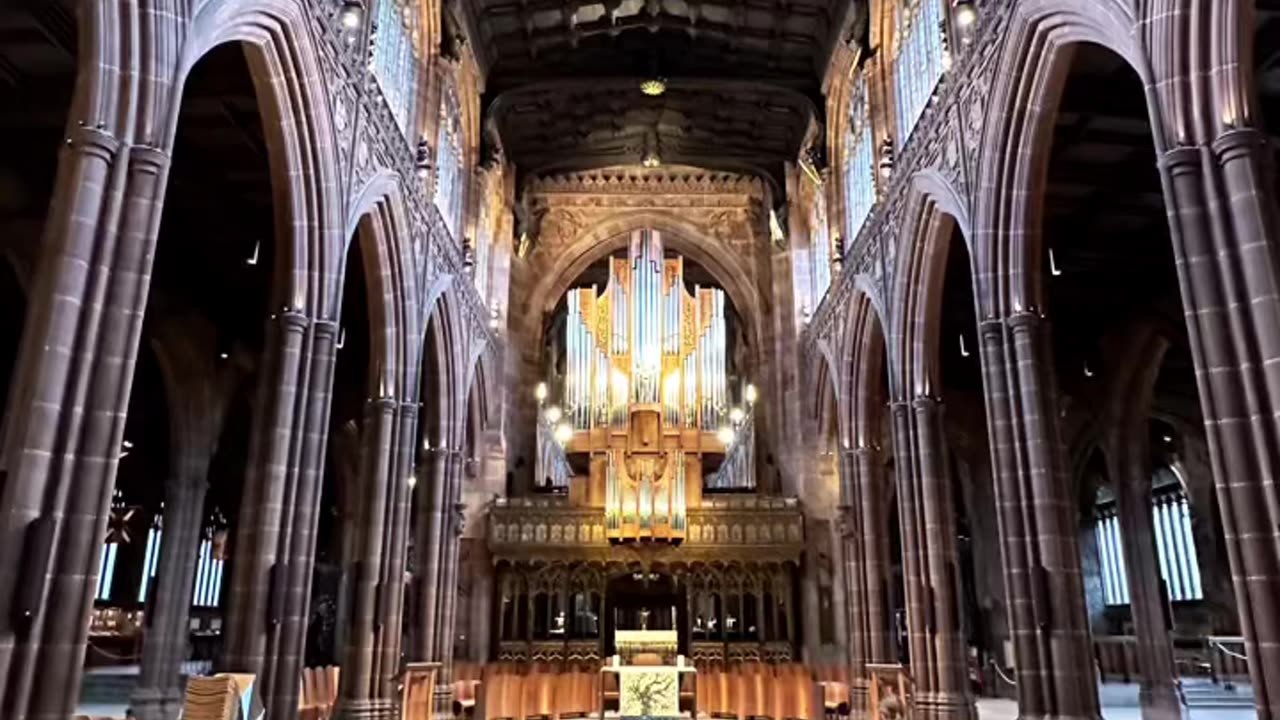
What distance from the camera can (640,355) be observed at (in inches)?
952

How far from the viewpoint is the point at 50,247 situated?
710 cm

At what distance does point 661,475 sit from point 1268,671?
16.4m

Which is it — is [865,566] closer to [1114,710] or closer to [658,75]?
[1114,710]

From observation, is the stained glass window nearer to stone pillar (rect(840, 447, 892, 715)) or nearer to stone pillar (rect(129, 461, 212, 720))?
stone pillar (rect(129, 461, 212, 720))

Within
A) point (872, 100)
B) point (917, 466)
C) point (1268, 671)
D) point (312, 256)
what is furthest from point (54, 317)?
point (872, 100)

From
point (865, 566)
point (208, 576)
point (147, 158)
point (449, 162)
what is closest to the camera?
point (147, 158)

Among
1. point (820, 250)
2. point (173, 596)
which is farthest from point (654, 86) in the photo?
point (173, 596)

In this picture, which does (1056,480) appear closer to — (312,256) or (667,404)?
(312,256)

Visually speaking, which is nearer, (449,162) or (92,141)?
(92,141)

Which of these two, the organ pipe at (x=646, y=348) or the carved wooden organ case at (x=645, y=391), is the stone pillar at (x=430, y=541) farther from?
the organ pipe at (x=646, y=348)

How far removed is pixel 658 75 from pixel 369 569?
46.0 ft

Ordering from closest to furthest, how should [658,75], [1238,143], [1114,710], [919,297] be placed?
[1238,143] < [919,297] < [1114,710] < [658,75]

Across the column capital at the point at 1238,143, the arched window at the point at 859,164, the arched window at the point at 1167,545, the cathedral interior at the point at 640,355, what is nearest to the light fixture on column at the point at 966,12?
the cathedral interior at the point at 640,355

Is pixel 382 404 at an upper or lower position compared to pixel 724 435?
lower
